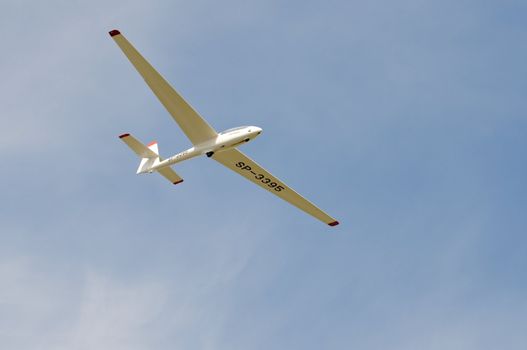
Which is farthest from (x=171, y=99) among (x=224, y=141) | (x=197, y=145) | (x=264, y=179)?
(x=264, y=179)

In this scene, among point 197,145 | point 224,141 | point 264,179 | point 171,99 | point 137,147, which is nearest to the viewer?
point 171,99

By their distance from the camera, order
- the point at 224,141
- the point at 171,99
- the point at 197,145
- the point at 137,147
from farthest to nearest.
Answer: the point at 137,147
the point at 197,145
the point at 224,141
the point at 171,99

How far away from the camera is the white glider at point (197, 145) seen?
47.4 metres

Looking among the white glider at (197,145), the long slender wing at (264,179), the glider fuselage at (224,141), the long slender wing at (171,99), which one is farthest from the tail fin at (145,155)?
the long slender wing at (171,99)

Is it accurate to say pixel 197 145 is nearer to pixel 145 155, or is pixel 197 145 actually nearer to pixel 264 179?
pixel 264 179

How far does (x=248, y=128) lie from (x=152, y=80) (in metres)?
6.90

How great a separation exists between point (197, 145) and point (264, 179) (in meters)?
6.40

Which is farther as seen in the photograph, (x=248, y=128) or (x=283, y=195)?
(x=283, y=195)

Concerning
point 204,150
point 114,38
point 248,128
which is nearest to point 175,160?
point 204,150

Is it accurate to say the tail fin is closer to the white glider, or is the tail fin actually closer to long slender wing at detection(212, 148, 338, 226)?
the white glider

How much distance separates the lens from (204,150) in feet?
169

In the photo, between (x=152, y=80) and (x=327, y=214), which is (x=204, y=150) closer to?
(x=152, y=80)

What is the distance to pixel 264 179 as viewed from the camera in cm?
5556

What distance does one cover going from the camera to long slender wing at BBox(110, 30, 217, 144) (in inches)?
1806
